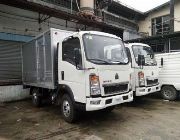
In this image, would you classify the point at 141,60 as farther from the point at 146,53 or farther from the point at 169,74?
the point at 169,74

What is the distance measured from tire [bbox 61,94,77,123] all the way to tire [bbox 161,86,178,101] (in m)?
5.66

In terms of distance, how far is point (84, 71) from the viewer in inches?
239

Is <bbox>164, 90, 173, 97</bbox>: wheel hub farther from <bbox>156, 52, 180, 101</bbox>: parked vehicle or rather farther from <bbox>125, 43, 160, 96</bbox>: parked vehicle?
<bbox>125, 43, 160, 96</bbox>: parked vehicle

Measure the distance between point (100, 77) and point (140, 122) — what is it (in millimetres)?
2077

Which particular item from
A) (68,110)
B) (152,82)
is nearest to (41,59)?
(68,110)

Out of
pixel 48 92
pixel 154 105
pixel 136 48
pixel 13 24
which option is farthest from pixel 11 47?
pixel 154 105

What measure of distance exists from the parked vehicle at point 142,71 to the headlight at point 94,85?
9.60 ft

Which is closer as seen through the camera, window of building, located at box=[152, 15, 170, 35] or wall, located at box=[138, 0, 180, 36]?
wall, located at box=[138, 0, 180, 36]

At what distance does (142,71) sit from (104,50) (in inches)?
113

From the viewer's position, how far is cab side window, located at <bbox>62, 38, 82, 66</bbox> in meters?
6.52

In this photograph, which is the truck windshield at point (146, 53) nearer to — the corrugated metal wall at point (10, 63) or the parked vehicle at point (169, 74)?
the parked vehicle at point (169, 74)

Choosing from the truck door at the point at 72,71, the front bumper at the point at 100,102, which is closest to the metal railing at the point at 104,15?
the truck door at the point at 72,71

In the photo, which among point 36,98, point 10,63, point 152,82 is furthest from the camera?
point 10,63

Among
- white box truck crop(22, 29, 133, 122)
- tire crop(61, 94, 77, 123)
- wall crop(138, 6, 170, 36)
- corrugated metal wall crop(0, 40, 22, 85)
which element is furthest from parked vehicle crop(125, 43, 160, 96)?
wall crop(138, 6, 170, 36)
